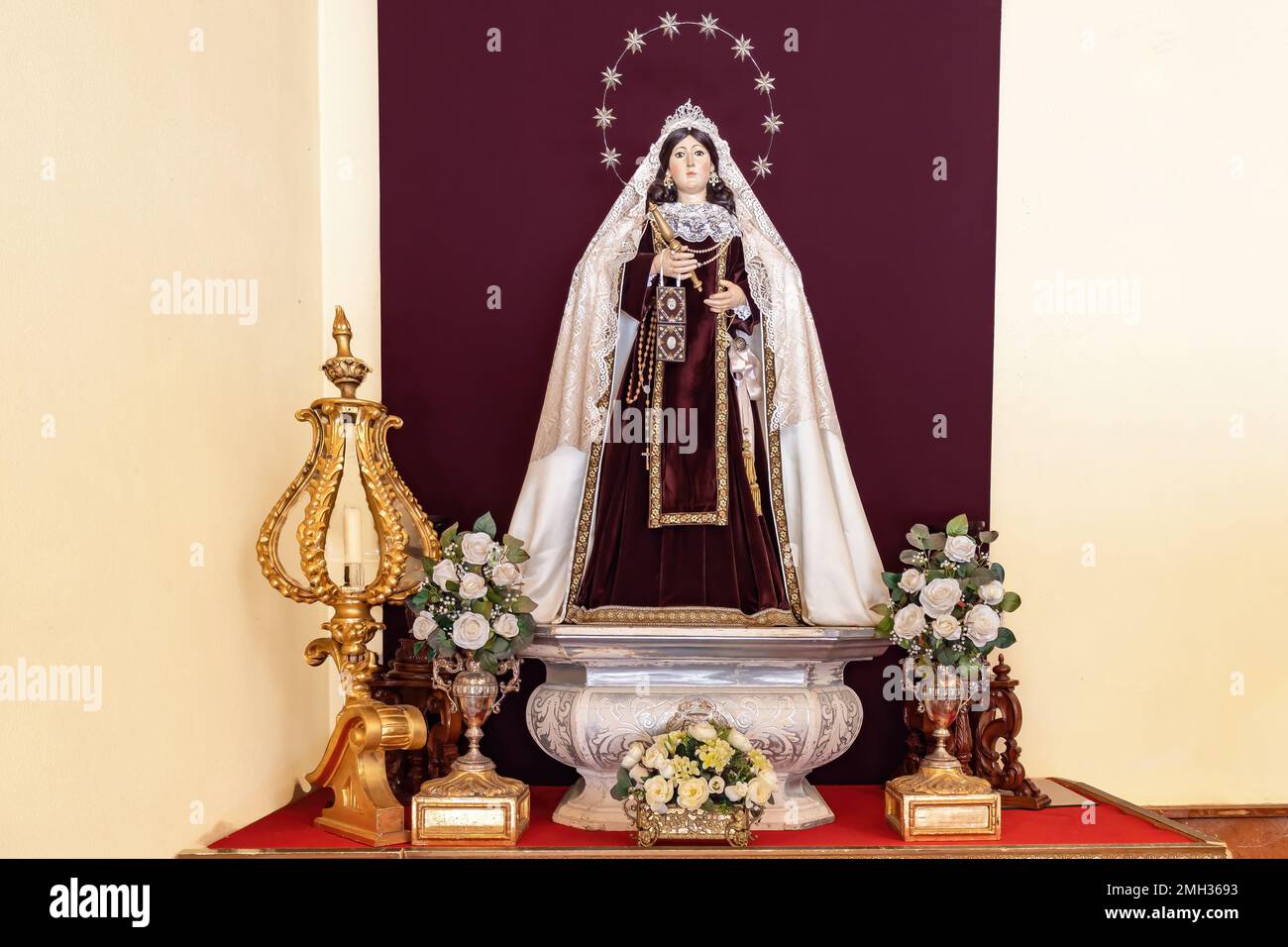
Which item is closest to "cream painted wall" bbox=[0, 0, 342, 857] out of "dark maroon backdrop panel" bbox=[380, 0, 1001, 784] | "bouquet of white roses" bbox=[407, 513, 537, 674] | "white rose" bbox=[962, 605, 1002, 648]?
"dark maroon backdrop panel" bbox=[380, 0, 1001, 784]

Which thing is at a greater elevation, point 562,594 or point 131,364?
point 131,364

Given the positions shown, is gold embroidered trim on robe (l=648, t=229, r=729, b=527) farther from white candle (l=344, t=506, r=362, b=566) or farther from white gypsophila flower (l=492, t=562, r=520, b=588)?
white candle (l=344, t=506, r=362, b=566)

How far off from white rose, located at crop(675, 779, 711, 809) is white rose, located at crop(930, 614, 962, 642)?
0.82 meters

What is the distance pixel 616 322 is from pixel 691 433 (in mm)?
442

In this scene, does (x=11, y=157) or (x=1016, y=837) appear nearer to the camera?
(x=11, y=157)

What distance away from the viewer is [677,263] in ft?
12.6

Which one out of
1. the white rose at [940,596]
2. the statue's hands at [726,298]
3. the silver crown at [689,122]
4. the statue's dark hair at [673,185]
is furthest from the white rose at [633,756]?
the silver crown at [689,122]

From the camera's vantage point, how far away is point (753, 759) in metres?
3.22

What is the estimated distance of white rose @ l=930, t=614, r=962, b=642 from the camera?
11.1ft

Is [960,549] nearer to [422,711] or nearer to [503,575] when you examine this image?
[503,575]

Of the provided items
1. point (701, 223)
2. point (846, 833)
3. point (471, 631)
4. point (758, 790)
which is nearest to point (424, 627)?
point (471, 631)

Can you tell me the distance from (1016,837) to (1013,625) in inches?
40.5
